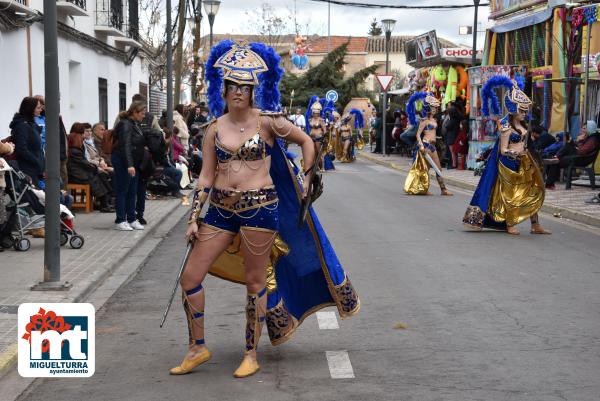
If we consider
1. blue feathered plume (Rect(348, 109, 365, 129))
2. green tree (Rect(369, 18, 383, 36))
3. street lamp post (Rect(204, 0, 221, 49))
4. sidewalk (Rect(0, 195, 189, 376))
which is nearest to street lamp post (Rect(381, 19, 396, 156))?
blue feathered plume (Rect(348, 109, 365, 129))

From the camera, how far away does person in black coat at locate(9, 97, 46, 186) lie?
1209cm

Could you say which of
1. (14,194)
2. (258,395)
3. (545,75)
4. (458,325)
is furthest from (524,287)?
(545,75)

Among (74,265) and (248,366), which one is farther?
(74,265)

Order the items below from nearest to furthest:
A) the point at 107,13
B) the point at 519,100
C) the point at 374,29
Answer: the point at 519,100
the point at 107,13
the point at 374,29

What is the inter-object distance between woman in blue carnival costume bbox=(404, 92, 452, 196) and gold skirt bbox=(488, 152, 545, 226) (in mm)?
5938

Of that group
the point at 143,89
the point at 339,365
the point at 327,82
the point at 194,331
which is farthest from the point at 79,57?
the point at 327,82

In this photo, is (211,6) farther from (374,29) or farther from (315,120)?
(374,29)

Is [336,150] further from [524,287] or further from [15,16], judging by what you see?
[524,287]

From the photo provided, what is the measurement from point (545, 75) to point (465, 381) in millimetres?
21276

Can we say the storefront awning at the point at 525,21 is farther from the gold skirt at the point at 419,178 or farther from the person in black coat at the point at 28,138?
the person in black coat at the point at 28,138

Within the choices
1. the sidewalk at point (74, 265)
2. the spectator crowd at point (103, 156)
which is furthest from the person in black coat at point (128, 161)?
the sidewalk at point (74, 265)

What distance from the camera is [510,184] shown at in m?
13.4

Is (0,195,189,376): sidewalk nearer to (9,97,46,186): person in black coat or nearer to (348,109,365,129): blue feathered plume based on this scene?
(9,97,46,186): person in black coat

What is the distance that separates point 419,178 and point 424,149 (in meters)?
0.82
